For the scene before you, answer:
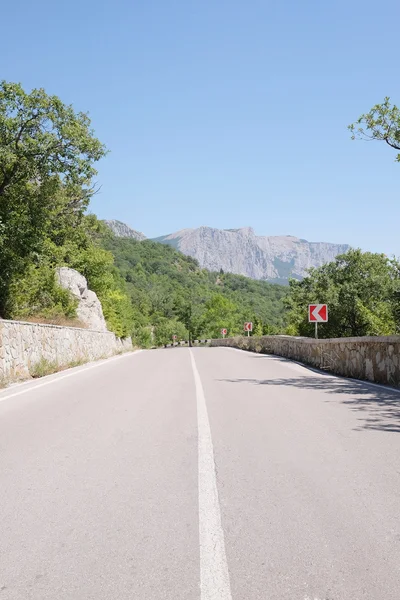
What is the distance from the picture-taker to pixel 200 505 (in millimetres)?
4312

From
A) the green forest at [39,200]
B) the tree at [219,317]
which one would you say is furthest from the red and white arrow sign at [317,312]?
the tree at [219,317]

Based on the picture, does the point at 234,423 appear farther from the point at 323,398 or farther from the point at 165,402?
the point at 323,398

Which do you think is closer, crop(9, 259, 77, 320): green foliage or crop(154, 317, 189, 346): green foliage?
crop(9, 259, 77, 320): green foliage

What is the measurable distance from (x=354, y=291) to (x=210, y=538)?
5310 cm

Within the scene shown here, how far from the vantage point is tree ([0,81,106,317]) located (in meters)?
Answer: 22.9

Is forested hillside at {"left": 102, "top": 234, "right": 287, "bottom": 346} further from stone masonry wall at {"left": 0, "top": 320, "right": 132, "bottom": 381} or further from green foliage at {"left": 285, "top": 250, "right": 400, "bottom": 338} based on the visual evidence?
stone masonry wall at {"left": 0, "top": 320, "right": 132, "bottom": 381}

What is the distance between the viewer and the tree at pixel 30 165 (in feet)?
75.0

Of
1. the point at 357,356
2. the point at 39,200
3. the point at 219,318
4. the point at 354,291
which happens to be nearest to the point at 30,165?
the point at 39,200

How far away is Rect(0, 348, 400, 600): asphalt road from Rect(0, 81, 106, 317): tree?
50.7 ft

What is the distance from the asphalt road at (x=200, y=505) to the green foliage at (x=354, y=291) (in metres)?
46.2

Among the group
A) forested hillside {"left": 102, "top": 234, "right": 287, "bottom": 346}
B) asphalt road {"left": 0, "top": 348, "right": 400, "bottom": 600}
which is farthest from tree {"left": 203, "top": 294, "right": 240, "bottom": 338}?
asphalt road {"left": 0, "top": 348, "right": 400, "bottom": 600}

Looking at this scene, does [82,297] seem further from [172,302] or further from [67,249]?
[172,302]

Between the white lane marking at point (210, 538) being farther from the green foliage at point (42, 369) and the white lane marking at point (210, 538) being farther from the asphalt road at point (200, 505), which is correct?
the green foliage at point (42, 369)

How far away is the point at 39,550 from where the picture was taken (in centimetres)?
351
